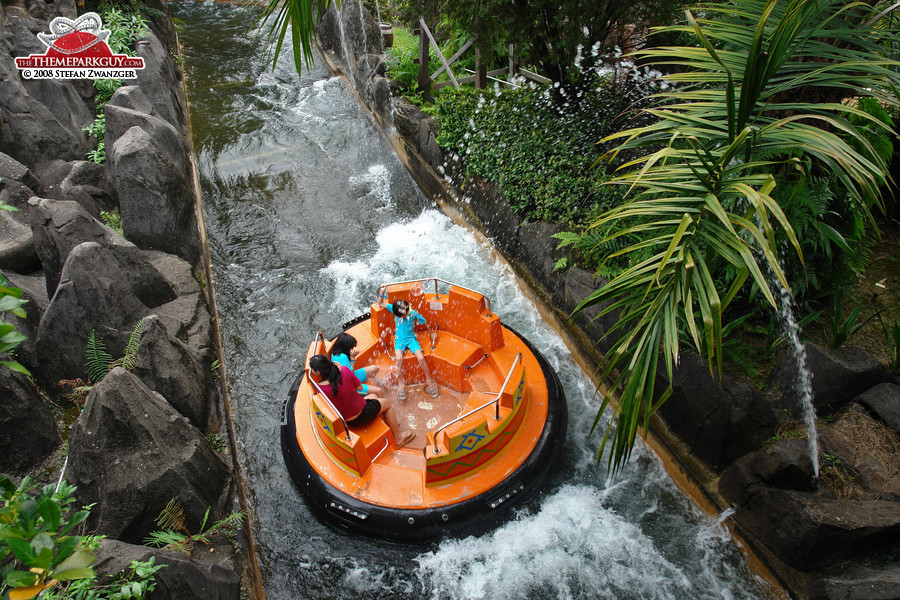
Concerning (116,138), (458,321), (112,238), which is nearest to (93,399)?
(112,238)

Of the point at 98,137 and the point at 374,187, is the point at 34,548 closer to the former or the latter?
the point at 374,187

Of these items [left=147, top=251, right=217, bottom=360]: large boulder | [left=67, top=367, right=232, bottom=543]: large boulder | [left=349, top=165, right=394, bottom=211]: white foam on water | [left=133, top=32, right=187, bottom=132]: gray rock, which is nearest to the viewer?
[left=67, top=367, right=232, bottom=543]: large boulder

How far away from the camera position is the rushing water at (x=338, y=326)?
16.4ft

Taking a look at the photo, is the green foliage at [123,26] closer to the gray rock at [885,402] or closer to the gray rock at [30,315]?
the gray rock at [30,315]

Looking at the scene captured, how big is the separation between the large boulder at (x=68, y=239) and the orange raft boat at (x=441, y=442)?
258 centimetres

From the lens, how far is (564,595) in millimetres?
4859

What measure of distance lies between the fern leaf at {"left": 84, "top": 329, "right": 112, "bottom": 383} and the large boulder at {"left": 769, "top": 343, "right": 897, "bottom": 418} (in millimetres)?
7088

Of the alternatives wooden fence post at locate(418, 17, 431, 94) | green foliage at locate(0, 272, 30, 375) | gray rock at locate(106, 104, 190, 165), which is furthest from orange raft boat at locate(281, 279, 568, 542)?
wooden fence post at locate(418, 17, 431, 94)

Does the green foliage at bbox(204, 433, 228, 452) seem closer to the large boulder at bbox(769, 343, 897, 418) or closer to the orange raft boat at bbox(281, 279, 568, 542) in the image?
the orange raft boat at bbox(281, 279, 568, 542)

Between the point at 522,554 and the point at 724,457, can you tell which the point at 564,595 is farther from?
the point at 724,457

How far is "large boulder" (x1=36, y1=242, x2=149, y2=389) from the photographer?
580cm

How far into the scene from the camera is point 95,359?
5.91 metres

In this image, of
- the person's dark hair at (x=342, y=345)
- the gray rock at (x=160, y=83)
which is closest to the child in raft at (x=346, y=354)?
the person's dark hair at (x=342, y=345)

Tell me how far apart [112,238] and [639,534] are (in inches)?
276
